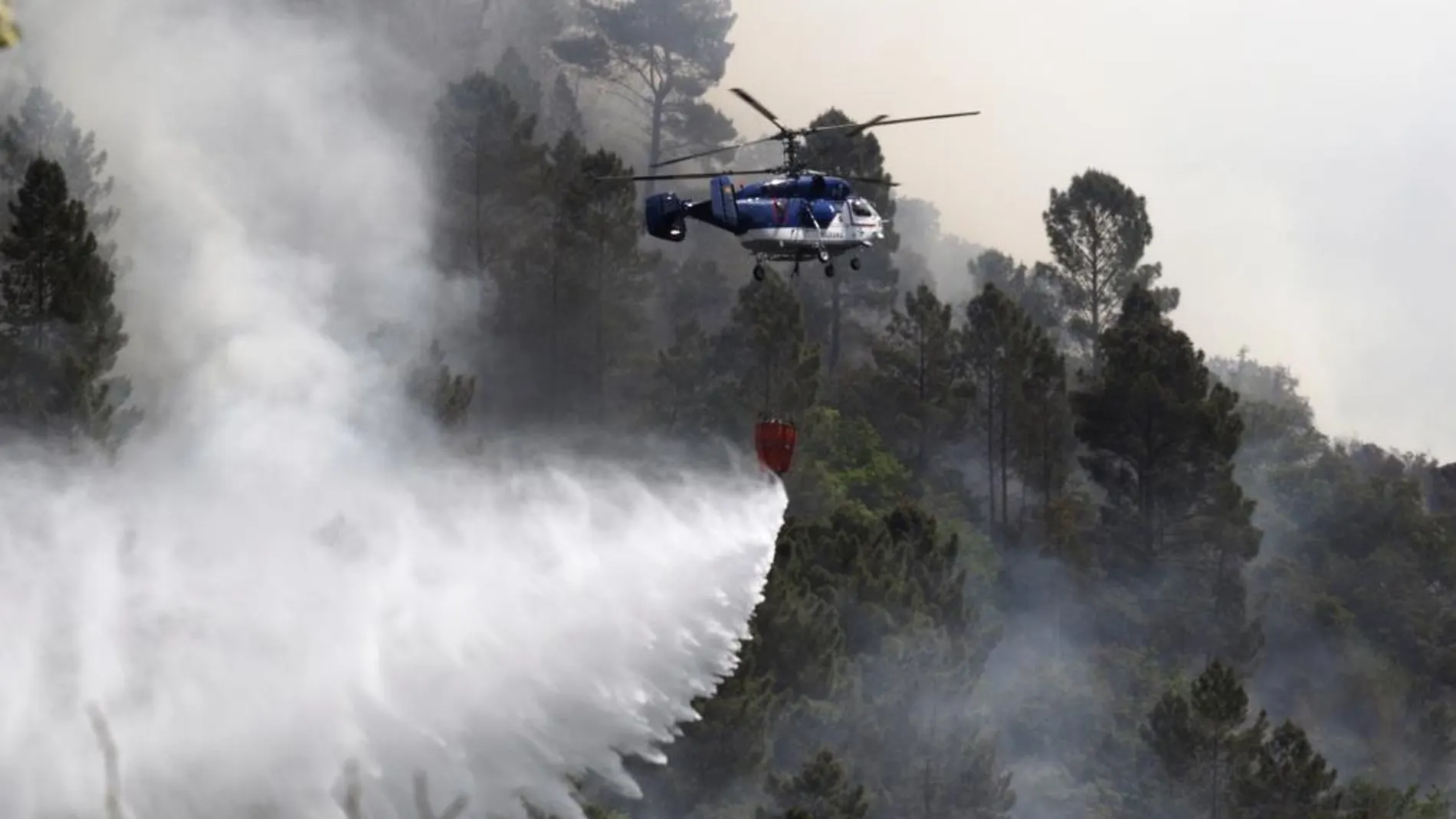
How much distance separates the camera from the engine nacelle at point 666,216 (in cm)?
4150

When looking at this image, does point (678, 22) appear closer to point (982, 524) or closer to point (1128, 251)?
point (1128, 251)

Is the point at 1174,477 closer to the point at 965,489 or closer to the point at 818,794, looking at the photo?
the point at 965,489

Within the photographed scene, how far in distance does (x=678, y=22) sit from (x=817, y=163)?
41321 mm

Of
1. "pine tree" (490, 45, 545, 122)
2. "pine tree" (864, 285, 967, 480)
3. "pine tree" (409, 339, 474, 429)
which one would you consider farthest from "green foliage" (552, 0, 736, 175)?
"pine tree" (409, 339, 474, 429)

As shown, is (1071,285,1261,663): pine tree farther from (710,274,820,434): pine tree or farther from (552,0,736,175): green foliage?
(552,0,736,175): green foliage

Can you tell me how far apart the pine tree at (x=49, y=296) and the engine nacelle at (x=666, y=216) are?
16.9 m

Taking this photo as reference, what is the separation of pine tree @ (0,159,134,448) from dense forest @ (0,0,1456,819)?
0.10 m

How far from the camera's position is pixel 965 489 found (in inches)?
3268

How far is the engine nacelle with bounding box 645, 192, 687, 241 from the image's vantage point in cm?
4150

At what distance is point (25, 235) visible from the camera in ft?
164

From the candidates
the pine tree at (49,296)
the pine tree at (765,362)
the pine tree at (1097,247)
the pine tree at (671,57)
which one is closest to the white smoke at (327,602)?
the pine tree at (49,296)


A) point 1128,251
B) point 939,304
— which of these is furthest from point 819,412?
point 1128,251

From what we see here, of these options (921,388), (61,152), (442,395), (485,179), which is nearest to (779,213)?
(442,395)

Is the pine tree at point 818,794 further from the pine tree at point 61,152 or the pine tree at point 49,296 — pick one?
the pine tree at point 61,152
